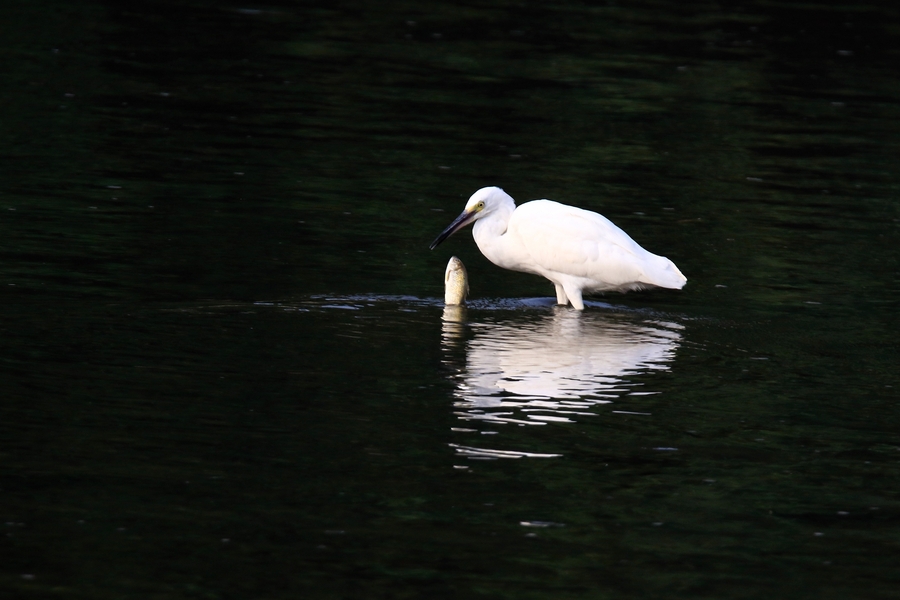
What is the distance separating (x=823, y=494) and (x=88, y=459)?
11.7 feet

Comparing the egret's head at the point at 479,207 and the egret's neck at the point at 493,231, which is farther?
the egret's neck at the point at 493,231

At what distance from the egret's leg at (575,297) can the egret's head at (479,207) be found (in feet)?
2.96

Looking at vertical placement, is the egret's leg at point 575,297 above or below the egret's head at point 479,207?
below

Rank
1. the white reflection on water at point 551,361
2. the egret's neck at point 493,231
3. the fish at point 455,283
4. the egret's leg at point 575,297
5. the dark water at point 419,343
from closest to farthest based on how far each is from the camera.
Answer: the dark water at point 419,343
the white reflection on water at point 551,361
the fish at point 455,283
the egret's leg at point 575,297
the egret's neck at point 493,231

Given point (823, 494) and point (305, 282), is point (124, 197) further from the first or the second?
point (823, 494)

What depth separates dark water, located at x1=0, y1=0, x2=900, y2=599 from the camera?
6750 millimetres

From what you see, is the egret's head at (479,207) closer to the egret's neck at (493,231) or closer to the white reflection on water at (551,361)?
the egret's neck at (493,231)

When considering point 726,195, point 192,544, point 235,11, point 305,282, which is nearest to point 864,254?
point 726,195

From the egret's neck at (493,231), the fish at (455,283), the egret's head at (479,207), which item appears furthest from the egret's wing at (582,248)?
the fish at (455,283)

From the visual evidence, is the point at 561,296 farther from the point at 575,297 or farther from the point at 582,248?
the point at 582,248

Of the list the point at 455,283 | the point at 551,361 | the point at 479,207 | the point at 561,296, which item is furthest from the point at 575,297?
the point at 551,361

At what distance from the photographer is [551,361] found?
10.1 m

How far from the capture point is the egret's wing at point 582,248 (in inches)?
474

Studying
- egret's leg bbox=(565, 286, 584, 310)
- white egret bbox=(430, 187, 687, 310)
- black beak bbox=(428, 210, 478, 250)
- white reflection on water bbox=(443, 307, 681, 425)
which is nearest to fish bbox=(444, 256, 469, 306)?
white reflection on water bbox=(443, 307, 681, 425)
